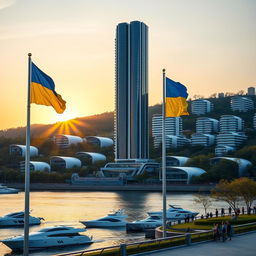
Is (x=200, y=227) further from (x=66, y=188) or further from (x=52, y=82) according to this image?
(x=66, y=188)

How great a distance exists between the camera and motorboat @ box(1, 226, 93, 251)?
4479 centimetres

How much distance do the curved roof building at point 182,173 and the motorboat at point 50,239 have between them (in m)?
132

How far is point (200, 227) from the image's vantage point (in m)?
41.2

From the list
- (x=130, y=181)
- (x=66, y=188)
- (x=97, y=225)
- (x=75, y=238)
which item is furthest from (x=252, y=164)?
(x=75, y=238)

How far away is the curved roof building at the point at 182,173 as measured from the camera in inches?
7101

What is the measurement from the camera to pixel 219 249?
28.5 m

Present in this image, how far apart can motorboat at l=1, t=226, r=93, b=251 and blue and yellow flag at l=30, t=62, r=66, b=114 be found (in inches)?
973

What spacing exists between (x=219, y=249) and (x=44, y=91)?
12.9 meters

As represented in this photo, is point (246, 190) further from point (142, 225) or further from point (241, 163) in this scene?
point (241, 163)

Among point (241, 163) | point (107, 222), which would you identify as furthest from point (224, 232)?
point (241, 163)

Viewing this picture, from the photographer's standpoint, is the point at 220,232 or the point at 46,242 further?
the point at 46,242

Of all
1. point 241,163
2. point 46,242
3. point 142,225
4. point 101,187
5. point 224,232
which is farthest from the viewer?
point 241,163

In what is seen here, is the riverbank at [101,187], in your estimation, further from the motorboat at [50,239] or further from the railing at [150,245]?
the railing at [150,245]

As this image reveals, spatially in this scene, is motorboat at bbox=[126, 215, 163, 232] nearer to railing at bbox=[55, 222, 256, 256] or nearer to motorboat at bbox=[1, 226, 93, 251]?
motorboat at bbox=[1, 226, 93, 251]
